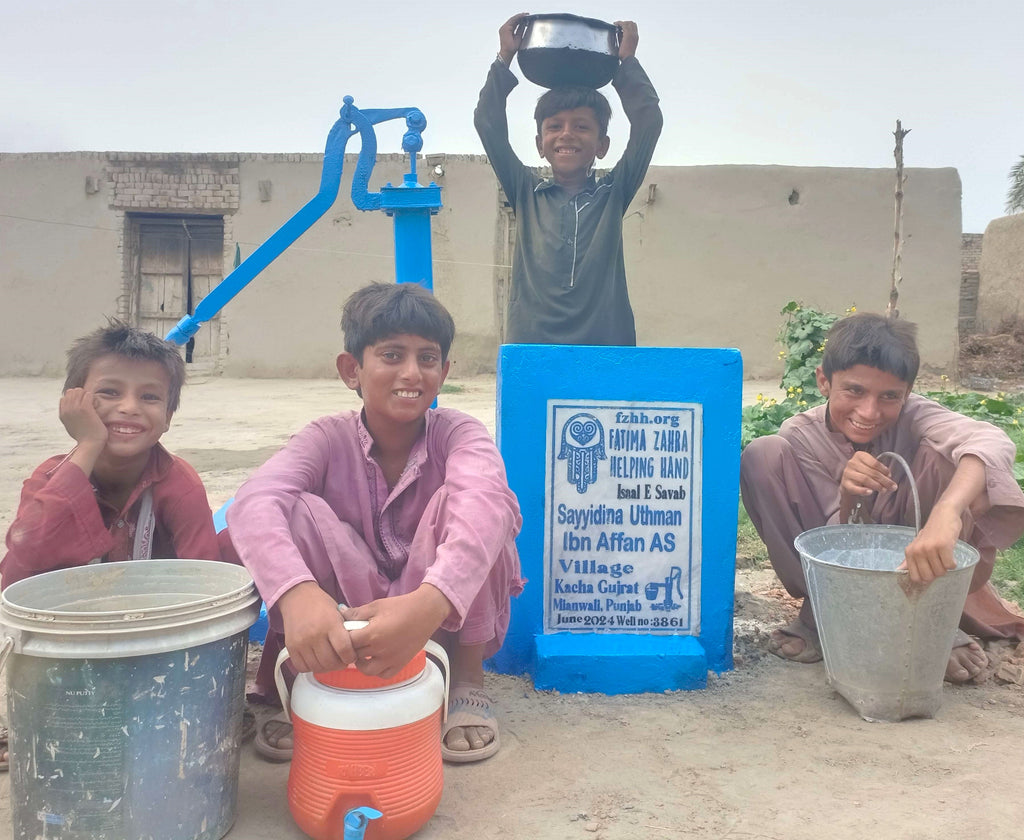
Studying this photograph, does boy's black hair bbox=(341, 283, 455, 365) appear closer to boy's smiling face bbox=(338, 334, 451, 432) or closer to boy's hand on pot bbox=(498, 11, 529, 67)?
boy's smiling face bbox=(338, 334, 451, 432)

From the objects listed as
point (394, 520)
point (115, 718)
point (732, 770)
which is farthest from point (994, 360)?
point (115, 718)

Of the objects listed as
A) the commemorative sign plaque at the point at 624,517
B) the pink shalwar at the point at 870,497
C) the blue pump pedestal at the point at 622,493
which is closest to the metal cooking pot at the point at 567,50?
the blue pump pedestal at the point at 622,493

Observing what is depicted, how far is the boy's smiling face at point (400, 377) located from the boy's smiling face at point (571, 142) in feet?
3.76

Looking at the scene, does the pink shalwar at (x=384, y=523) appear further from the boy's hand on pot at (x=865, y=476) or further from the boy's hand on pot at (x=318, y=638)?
the boy's hand on pot at (x=865, y=476)

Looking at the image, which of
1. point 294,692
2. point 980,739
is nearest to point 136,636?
point 294,692

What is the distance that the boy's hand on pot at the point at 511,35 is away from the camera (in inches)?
106

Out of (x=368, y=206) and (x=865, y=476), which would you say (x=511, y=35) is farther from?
(x=865, y=476)

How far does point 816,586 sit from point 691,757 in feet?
1.62

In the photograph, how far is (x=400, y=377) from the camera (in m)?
1.89

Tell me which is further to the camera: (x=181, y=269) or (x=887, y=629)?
(x=181, y=269)

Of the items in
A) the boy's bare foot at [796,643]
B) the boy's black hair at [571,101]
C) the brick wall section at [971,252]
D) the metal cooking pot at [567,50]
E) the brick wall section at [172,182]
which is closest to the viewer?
the boy's bare foot at [796,643]

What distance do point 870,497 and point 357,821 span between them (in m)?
1.59

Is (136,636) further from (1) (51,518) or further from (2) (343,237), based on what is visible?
(2) (343,237)

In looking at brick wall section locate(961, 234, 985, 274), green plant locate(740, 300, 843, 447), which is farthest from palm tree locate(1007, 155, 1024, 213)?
green plant locate(740, 300, 843, 447)
